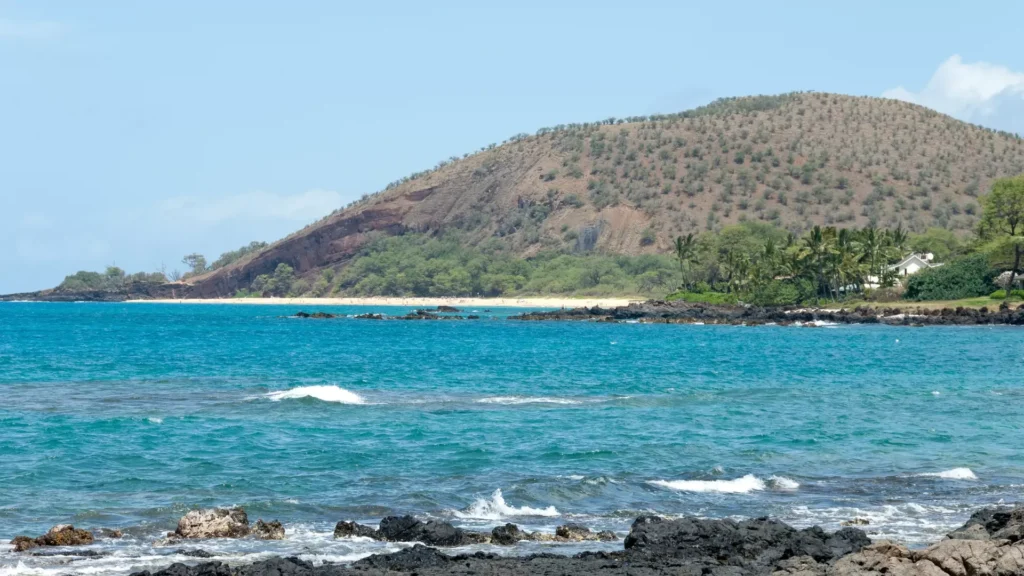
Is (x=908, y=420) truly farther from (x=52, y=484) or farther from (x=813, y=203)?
(x=813, y=203)

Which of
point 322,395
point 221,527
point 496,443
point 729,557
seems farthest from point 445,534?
point 322,395

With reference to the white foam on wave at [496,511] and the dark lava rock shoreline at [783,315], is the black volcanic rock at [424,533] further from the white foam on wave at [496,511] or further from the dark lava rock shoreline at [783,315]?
the dark lava rock shoreline at [783,315]

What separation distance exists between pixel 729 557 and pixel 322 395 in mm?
25011

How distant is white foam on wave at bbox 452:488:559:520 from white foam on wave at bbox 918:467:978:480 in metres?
8.64

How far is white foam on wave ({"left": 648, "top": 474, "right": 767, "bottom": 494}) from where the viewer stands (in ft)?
74.1

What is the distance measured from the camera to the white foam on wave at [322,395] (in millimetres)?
38438

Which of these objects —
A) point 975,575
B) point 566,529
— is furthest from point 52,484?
point 975,575

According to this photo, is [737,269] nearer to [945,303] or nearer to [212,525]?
[945,303]

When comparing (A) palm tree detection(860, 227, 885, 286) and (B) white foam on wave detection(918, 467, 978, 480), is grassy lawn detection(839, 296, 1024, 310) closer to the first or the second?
(A) palm tree detection(860, 227, 885, 286)

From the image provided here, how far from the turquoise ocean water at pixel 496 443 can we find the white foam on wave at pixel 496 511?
0.20 ft

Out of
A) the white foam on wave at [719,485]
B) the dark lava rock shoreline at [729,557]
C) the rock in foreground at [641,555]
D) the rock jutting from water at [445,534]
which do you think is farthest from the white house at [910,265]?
the rock in foreground at [641,555]

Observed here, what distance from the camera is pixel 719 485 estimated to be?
23.0m

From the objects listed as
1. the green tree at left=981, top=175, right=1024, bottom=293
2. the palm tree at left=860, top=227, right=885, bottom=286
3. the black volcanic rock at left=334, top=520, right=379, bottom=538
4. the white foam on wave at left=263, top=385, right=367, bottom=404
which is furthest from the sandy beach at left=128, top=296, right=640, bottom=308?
the black volcanic rock at left=334, top=520, right=379, bottom=538

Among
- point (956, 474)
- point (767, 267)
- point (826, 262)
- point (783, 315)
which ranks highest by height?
point (826, 262)
